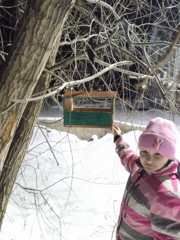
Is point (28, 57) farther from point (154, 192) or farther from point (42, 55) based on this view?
point (154, 192)

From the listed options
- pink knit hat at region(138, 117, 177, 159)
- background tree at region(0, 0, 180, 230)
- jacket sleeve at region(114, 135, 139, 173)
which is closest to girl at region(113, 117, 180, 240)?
pink knit hat at region(138, 117, 177, 159)

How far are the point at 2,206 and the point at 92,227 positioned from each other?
8.59 feet

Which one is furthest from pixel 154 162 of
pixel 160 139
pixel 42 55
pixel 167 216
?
pixel 42 55

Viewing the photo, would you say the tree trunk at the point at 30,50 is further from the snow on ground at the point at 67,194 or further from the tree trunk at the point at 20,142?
the snow on ground at the point at 67,194

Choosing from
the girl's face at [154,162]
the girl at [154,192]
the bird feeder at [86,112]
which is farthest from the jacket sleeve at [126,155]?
the bird feeder at [86,112]

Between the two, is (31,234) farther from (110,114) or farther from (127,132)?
(127,132)

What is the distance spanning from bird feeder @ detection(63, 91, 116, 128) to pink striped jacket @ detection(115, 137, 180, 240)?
961mm

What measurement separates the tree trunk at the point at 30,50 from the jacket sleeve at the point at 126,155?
1.99ft

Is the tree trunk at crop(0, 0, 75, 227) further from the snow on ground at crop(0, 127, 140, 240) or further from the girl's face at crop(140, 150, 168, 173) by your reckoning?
the snow on ground at crop(0, 127, 140, 240)

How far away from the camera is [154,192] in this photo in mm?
2637

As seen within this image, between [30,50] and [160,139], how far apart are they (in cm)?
85

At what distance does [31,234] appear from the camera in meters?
5.91

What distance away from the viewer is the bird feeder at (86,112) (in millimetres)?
3873

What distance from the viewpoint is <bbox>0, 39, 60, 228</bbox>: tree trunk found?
3.48 meters
